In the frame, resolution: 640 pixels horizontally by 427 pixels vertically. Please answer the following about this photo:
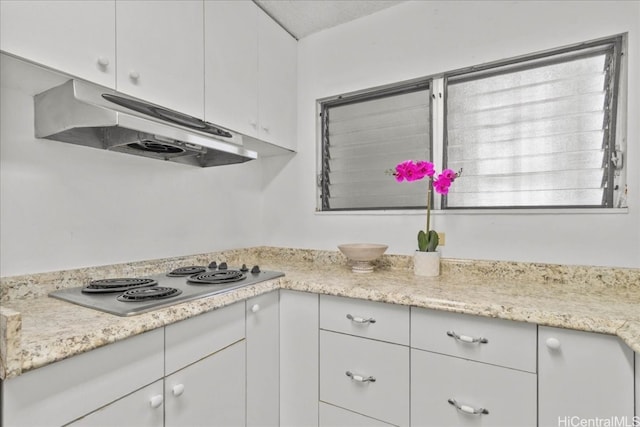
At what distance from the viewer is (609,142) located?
1.43 metres

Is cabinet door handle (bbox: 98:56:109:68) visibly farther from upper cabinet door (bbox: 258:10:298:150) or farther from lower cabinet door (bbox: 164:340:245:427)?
lower cabinet door (bbox: 164:340:245:427)

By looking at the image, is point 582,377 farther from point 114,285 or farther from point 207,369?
point 114,285

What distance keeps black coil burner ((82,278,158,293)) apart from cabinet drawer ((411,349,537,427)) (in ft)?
3.66

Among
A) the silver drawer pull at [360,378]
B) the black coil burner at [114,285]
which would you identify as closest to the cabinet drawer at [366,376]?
the silver drawer pull at [360,378]

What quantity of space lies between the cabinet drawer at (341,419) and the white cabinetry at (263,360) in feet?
0.79

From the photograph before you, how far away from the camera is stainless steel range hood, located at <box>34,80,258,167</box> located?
3.54ft

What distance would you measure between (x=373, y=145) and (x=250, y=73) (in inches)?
33.8

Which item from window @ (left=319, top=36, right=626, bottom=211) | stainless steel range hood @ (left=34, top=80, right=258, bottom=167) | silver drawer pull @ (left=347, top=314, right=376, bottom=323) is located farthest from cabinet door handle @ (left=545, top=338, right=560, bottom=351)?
stainless steel range hood @ (left=34, top=80, right=258, bottom=167)

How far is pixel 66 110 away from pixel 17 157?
0.95 ft

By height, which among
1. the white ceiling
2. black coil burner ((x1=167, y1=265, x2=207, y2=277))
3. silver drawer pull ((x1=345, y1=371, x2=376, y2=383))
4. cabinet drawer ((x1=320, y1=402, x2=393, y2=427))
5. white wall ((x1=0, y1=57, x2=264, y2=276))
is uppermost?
the white ceiling

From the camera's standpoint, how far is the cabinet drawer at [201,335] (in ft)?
3.42

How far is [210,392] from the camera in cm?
117

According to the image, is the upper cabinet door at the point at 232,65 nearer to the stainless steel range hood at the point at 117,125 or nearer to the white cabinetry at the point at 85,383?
the stainless steel range hood at the point at 117,125

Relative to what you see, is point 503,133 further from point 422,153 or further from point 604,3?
point 604,3
